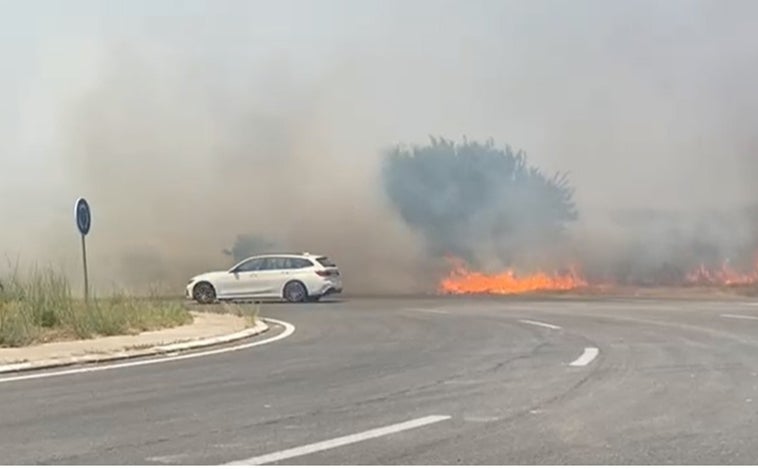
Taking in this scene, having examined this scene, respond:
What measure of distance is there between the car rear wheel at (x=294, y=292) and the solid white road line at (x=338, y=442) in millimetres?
22496

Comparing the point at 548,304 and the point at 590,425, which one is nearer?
the point at 590,425

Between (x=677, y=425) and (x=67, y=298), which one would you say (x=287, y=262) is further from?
(x=677, y=425)

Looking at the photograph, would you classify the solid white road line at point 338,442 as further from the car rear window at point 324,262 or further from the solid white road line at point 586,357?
the car rear window at point 324,262

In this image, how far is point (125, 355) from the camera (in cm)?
1484

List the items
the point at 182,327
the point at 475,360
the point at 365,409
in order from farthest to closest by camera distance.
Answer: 1. the point at 182,327
2. the point at 475,360
3. the point at 365,409

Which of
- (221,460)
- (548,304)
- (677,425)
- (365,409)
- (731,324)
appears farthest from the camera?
(548,304)

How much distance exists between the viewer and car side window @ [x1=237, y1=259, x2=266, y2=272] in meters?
31.8

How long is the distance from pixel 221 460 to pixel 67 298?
12594 millimetres

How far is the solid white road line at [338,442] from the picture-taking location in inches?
286

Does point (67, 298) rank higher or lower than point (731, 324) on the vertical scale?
higher

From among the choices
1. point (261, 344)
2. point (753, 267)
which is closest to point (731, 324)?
point (261, 344)

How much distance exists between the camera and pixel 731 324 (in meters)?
18.6

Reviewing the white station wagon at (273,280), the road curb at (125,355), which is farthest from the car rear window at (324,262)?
the road curb at (125,355)

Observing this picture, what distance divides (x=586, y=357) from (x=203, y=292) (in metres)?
20.2
